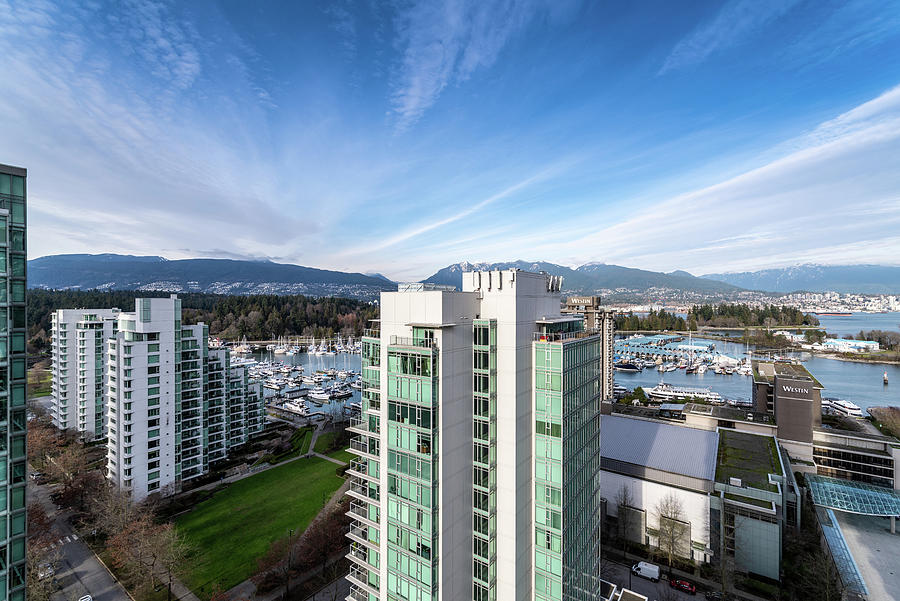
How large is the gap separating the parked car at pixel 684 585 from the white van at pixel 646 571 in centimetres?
83

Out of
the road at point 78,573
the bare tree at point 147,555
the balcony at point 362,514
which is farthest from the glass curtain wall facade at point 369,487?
the road at point 78,573

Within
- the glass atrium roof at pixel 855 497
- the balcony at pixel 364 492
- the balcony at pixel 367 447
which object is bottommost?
the glass atrium roof at pixel 855 497

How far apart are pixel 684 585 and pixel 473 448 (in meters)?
18.4

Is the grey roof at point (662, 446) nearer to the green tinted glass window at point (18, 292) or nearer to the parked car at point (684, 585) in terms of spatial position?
the parked car at point (684, 585)

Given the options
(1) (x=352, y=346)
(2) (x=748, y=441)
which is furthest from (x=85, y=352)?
(1) (x=352, y=346)

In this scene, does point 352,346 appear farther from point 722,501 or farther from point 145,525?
point 722,501

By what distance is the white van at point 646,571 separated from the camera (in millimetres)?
22959

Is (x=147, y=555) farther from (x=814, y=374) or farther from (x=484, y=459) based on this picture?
(x=814, y=374)

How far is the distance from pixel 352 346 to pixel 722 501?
108478 millimetres

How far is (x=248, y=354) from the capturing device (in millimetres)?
111750

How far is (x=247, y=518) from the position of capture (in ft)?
90.5

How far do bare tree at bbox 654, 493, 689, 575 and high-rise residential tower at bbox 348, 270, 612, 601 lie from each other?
12393mm

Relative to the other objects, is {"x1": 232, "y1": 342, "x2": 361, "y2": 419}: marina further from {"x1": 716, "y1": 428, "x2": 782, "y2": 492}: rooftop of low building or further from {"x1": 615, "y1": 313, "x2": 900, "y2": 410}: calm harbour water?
{"x1": 615, "y1": 313, "x2": 900, "y2": 410}: calm harbour water

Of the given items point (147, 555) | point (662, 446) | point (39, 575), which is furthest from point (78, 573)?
point (662, 446)
